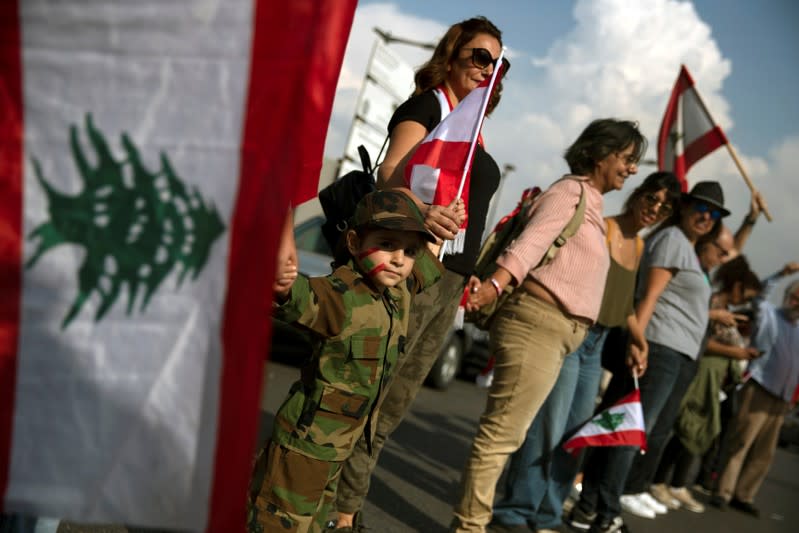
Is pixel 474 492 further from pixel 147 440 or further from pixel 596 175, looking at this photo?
pixel 147 440

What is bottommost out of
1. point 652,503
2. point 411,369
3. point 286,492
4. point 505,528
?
point 652,503

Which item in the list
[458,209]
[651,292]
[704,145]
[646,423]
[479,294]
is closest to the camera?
[458,209]

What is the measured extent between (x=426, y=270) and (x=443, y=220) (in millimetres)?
275

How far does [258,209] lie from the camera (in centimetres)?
118

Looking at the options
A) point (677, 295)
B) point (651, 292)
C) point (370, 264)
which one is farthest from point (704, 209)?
point (370, 264)

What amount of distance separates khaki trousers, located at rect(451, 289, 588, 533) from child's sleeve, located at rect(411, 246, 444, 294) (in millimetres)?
902

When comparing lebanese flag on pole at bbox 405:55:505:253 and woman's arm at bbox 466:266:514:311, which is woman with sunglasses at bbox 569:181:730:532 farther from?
lebanese flag on pole at bbox 405:55:505:253

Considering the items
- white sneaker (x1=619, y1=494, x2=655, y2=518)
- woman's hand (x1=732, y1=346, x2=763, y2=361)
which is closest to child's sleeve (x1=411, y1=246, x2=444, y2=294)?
white sneaker (x1=619, y1=494, x2=655, y2=518)

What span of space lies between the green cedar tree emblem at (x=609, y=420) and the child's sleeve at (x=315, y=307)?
2398 mm

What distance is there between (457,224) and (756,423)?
550 cm

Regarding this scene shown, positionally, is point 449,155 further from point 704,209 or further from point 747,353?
point 747,353

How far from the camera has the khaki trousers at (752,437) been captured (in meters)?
7.16

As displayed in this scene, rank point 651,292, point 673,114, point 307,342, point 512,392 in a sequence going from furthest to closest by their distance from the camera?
1. point 307,342
2. point 673,114
3. point 651,292
4. point 512,392

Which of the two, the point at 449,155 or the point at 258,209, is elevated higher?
the point at 449,155
